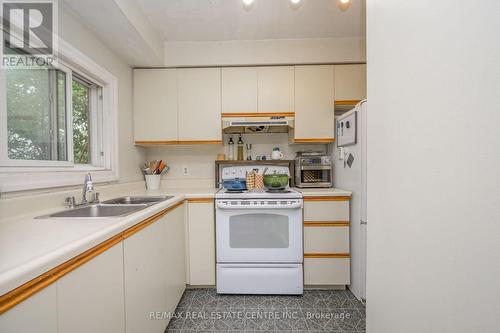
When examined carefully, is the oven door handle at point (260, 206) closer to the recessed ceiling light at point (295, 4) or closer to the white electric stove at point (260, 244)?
the white electric stove at point (260, 244)

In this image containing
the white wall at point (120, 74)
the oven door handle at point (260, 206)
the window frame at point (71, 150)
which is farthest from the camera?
the oven door handle at point (260, 206)

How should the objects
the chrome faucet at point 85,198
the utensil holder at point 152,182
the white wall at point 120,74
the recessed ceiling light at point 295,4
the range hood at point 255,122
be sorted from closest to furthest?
the chrome faucet at point 85,198 → the white wall at point 120,74 → the recessed ceiling light at point 295,4 → the range hood at point 255,122 → the utensil holder at point 152,182

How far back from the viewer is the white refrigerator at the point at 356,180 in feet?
5.80

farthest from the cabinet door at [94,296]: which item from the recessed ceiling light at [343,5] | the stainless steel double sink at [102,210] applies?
the recessed ceiling light at [343,5]

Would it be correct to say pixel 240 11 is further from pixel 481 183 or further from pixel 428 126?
pixel 481 183

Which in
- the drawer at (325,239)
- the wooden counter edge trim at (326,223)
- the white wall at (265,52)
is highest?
the white wall at (265,52)

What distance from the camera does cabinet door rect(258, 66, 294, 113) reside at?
2354 mm

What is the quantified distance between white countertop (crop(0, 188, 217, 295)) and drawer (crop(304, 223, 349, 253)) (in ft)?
4.56

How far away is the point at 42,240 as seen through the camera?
754 millimetres

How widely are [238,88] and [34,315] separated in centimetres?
219

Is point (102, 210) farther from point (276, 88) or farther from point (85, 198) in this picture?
point (276, 88)

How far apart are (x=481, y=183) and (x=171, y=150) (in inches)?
103

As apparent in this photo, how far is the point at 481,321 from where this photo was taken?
0.48m

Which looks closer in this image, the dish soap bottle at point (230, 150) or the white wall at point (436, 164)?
the white wall at point (436, 164)
